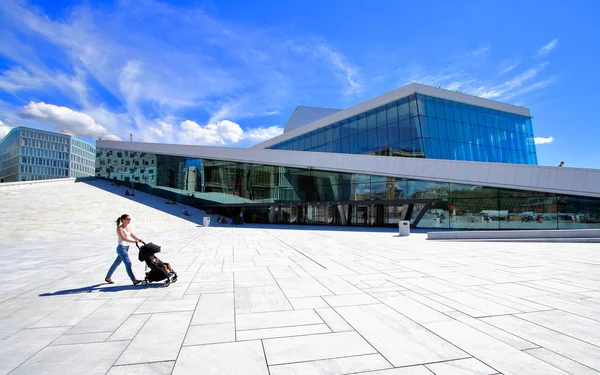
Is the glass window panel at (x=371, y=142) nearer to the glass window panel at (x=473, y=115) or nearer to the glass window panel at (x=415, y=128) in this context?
the glass window panel at (x=415, y=128)

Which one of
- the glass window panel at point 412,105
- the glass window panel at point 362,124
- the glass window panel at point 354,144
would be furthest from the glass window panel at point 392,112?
the glass window panel at point 354,144

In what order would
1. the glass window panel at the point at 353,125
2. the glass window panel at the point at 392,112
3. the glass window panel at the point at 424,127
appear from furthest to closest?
the glass window panel at the point at 353,125
the glass window panel at the point at 392,112
the glass window panel at the point at 424,127

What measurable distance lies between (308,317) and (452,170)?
19.4m

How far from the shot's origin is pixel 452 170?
20719 mm

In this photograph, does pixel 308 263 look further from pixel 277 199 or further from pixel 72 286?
pixel 277 199

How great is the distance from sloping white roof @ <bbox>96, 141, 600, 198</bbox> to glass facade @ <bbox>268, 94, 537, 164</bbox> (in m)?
4.34

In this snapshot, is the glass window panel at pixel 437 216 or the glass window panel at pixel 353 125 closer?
the glass window panel at pixel 437 216

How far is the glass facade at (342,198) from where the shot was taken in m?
18.8

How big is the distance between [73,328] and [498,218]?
74.9ft

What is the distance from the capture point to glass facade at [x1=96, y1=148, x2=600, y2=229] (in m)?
18.8

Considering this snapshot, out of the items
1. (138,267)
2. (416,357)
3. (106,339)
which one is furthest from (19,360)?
(138,267)

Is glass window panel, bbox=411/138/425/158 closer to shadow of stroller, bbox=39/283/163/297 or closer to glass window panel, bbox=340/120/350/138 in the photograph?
glass window panel, bbox=340/120/350/138

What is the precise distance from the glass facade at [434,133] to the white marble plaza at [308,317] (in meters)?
18.3

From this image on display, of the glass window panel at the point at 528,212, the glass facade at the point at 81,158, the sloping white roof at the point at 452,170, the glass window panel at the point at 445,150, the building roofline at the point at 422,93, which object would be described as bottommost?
the glass window panel at the point at 528,212
